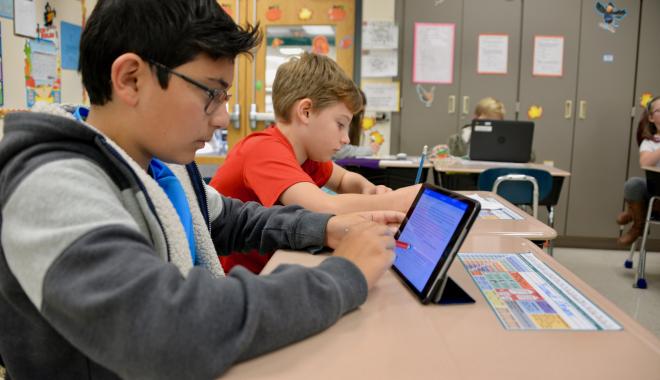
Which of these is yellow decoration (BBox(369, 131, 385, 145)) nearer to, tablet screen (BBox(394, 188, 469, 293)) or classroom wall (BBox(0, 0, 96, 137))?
classroom wall (BBox(0, 0, 96, 137))

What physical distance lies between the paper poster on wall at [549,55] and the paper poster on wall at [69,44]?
11.9 ft

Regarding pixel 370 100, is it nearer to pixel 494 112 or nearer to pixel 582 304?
pixel 494 112

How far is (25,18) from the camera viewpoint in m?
2.40

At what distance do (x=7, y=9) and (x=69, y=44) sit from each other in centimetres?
51

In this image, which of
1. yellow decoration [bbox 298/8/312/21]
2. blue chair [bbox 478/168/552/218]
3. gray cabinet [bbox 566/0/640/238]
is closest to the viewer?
blue chair [bbox 478/168/552/218]

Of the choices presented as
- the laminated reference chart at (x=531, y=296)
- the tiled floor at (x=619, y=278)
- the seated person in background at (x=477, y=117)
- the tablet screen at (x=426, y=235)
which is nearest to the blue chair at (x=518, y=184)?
the tiled floor at (x=619, y=278)

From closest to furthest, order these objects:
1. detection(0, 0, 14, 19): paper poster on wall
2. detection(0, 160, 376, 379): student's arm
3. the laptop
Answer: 1. detection(0, 160, 376, 379): student's arm
2. detection(0, 0, 14, 19): paper poster on wall
3. the laptop

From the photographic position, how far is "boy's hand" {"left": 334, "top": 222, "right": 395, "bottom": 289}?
77cm

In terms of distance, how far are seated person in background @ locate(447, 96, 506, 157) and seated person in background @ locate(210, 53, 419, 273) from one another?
2.86m

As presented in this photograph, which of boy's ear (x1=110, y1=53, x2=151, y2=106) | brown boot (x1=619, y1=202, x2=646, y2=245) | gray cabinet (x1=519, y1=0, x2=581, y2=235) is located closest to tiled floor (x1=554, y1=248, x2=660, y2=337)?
brown boot (x1=619, y1=202, x2=646, y2=245)

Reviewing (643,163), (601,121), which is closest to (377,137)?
(601,121)

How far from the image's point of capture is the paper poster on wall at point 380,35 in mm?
4586

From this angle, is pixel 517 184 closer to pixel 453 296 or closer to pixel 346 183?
pixel 346 183

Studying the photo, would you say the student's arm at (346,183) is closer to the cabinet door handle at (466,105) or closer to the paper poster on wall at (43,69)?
the paper poster on wall at (43,69)
